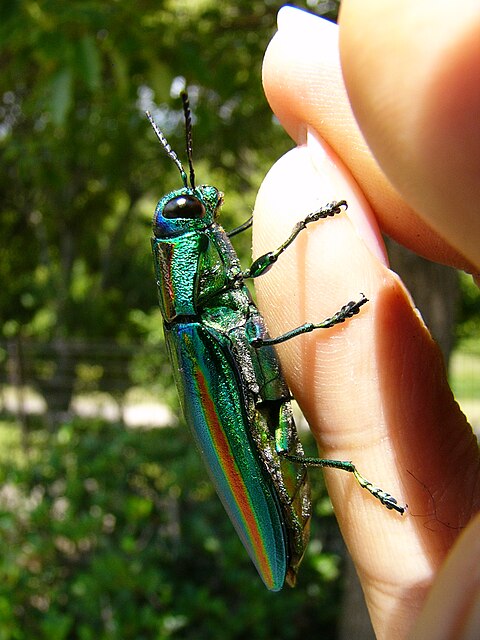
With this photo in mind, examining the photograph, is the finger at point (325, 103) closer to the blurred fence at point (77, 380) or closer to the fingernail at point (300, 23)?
the fingernail at point (300, 23)

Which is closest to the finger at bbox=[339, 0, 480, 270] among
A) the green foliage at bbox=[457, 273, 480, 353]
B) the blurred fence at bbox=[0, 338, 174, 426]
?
the blurred fence at bbox=[0, 338, 174, 426]

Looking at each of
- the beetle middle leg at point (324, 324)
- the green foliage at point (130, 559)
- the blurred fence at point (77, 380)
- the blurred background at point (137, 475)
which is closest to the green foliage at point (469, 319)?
the blurred fence at point (77, 380)

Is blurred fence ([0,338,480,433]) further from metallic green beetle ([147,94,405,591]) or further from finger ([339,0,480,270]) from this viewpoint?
finger ([339,0,480,270])

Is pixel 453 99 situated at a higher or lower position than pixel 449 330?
higher

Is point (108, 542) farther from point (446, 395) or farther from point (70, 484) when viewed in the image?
point (446, 395)

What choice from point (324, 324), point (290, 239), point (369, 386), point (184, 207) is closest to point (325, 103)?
point (290, 239)

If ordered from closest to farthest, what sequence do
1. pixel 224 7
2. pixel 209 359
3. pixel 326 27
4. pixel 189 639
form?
pixel 326 27
pixel 209 359
pixel 189 639
pixel 224 7

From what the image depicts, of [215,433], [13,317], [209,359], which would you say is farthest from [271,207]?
[13,317]
